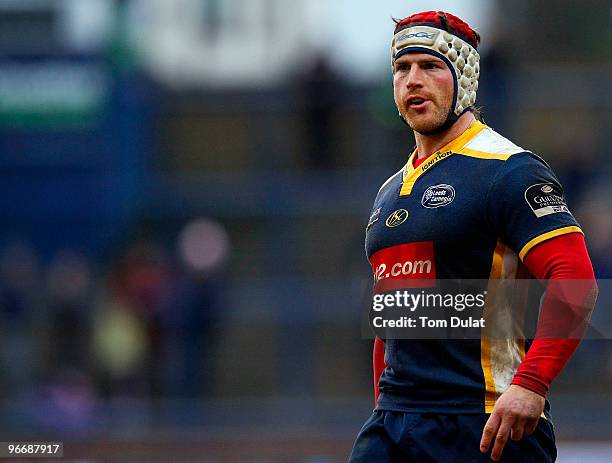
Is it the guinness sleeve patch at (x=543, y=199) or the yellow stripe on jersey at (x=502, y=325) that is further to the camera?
the yellow stripe on jersey at (x=502, y=325)

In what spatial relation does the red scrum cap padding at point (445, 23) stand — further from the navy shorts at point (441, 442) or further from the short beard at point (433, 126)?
the navy shorts at point (441, 442)

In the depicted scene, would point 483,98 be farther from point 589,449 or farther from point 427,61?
point 427,61

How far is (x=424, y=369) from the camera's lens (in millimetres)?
4895

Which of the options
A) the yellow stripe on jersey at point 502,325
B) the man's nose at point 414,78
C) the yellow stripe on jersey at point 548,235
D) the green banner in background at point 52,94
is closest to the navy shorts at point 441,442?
the yellow stripe on jersey at point 502,325

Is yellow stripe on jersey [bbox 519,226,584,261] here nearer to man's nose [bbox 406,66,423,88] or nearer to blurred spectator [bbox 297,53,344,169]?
man's nose [bbox 406,66,423,88]

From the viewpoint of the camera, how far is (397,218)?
5066 millimetres

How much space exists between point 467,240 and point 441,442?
2.40ft

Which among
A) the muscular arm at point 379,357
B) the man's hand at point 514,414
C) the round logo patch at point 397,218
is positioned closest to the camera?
the man's hand at point 514,414

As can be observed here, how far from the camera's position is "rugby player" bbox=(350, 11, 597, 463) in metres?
4.54

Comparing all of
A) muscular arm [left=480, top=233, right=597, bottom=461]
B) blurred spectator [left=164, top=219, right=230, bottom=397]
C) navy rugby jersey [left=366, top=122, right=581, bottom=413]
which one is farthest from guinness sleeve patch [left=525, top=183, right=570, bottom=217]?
blurred spectator [left=164, top=219, right=230, bottom=397]

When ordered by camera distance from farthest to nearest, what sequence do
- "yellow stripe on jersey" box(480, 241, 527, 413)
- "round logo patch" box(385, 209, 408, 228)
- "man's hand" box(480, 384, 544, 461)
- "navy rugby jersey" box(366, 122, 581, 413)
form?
"round logo patch" box(385, 209, 408, 228) → "yellow stripe on jersey" box(480, 241, 527, 413) → "navy rugby jersey" box(366, 122, 581, 413) → "man's hand" box(480, 384, 544, 461)

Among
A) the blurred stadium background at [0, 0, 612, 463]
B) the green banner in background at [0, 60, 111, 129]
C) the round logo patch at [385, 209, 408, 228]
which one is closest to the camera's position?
the round logo patch at [385, 209, 408, 228]

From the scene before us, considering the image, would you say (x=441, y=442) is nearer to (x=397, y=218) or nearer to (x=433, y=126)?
(x=397, y=218)

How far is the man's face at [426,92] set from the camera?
5070 millimetres
